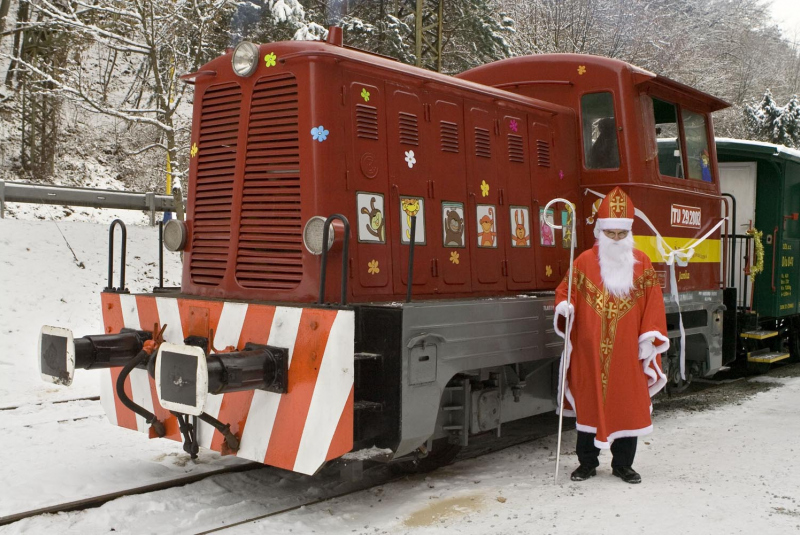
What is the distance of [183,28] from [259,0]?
2560 mm

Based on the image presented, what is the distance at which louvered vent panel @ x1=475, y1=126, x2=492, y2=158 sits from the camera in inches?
213

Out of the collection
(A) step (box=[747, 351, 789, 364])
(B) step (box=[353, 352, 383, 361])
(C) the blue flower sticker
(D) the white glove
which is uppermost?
(C) the blue flower sticker

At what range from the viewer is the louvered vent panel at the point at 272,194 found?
4520 millimetres

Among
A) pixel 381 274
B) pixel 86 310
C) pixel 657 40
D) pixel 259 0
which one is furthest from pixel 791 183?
pixel 657 40

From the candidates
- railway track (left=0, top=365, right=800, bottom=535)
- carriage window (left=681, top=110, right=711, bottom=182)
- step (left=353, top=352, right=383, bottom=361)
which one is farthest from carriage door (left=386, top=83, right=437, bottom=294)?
carriage window (left=681, top=110, right=711, bottom=182)

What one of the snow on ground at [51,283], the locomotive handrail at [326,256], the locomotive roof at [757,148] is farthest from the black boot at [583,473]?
the locomotive roof at [757,148]

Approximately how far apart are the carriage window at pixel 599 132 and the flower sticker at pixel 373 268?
2.39 metres

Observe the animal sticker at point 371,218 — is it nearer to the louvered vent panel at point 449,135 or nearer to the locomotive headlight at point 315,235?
the locomotive headlight at point 315,235

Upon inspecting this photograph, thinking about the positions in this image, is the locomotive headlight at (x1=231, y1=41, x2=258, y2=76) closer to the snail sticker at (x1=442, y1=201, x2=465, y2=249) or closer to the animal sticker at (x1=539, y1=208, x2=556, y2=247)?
the snail sticker at (x1=442, y1=201, x2=465, y2=249)

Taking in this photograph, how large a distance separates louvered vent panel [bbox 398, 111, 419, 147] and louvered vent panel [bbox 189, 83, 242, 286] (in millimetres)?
1052

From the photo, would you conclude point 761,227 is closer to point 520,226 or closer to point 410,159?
point 520,226

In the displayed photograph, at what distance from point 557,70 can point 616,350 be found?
2594mm

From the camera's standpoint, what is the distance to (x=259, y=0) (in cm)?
1584

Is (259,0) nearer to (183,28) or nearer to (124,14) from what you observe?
(183,28)
